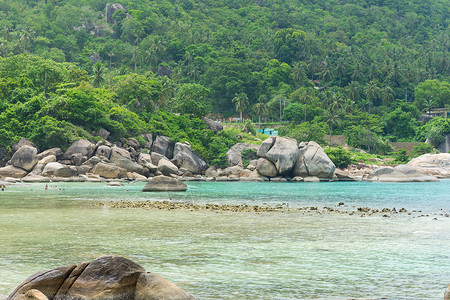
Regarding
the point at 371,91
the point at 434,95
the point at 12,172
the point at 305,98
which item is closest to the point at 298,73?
the point at 371,91

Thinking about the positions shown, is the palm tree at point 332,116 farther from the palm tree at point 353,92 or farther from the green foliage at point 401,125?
the palm tree at point 353,92

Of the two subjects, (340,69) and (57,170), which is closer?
(57,170)

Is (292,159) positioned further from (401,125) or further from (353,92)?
(353,92)

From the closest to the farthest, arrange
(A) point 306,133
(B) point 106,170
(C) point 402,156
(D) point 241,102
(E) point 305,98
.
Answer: (B) point 106,170 → (A) point 306,133 → (C) point 402,156 → (D) point 241,102 → (E) point 305,98

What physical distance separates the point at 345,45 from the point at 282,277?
161995mm

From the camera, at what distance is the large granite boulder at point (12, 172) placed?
61531 millimetres

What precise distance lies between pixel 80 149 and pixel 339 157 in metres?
44.2

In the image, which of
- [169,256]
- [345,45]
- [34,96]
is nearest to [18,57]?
[34,96]

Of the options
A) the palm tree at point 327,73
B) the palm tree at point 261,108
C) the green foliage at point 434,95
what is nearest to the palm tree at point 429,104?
the green foliage at point 434,95

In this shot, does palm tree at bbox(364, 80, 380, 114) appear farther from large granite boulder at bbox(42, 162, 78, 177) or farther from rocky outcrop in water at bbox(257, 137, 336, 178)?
large granite boulder at bbox(42, 162, 78, 177)

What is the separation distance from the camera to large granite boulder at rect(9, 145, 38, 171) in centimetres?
6325

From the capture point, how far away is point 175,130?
83.1m

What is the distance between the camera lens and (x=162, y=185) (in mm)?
47969

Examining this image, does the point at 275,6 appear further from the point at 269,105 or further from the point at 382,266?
the point at 382,266
